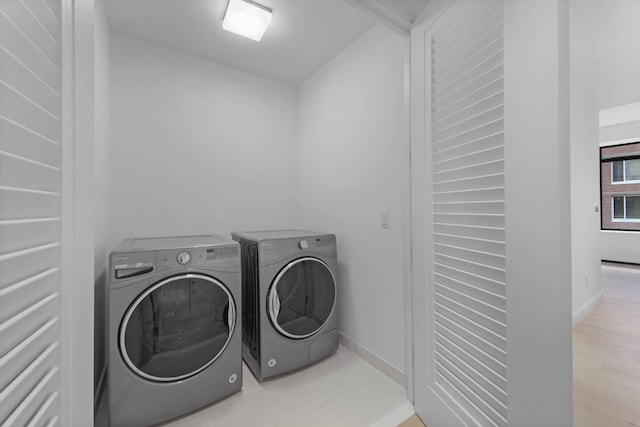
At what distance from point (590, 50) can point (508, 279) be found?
2403 mm

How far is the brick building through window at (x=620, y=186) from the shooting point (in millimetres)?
4930

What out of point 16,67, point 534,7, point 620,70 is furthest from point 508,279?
point 620,70

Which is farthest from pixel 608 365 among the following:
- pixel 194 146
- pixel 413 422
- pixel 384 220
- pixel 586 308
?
pixel 194 146

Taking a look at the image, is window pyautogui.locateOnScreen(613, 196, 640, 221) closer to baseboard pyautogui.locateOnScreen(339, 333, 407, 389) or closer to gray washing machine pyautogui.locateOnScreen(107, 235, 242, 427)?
baseboard pyautogui.locateOnScreen(339, 333, 407, 389)

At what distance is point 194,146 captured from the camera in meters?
2.22

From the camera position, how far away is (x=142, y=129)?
2025 millimetres

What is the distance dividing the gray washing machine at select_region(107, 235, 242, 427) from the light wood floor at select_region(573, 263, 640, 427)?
189 centimetres

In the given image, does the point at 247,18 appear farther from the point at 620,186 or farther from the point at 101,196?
the point at 620,186

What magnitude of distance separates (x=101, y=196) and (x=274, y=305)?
119 centimetres

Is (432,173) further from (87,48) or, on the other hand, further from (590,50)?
(590,50)

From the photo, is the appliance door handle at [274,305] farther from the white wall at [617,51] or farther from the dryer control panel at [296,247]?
the white wall at [617,51]

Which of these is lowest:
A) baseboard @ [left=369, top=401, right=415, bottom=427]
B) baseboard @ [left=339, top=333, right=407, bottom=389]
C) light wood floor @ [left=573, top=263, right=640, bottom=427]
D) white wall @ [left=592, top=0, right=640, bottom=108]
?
light wood floor @ [left=573, top=263, right=640, bottom=427]

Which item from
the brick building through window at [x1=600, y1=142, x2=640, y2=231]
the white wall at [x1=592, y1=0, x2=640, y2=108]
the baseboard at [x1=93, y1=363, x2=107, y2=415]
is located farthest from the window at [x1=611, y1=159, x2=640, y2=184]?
the baseboard at [x1=93, y1=363, x2=107, y2=415]

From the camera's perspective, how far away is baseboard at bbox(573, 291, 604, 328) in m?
2.57
